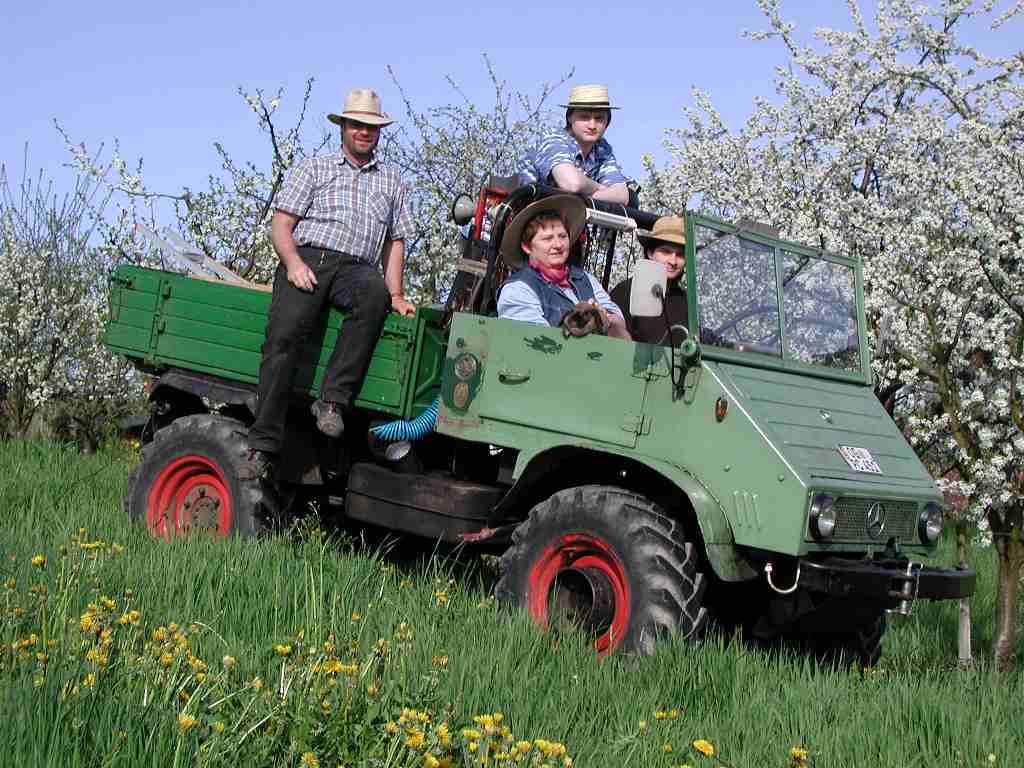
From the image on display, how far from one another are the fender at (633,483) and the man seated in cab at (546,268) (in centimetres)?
74

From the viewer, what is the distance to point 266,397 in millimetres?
7566

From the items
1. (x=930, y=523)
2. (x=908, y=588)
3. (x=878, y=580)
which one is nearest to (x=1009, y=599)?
(x=930, y=523)

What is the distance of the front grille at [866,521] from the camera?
6.00 meters

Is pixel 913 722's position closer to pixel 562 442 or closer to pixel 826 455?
pixel 826 455

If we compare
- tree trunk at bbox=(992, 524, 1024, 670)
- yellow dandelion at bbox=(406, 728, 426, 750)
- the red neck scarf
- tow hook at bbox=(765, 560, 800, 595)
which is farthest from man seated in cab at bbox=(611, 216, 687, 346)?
yellow dandelion at bbox=(406, 728, 426, 750)

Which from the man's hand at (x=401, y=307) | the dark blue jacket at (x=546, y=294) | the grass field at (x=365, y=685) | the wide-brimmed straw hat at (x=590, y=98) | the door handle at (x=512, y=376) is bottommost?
the grass field at (x=365, y=685)

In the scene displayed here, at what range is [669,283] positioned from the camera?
7785mm

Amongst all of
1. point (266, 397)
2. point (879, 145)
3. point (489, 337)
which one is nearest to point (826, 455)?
point (489, 337)

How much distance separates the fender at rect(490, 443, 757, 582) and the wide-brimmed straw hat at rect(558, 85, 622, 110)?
2.19 meters

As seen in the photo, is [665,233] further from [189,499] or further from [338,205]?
[189,499]

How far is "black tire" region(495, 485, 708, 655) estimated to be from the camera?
5984mm

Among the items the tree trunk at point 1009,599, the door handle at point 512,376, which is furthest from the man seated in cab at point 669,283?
the tree trunk at point 1009,599

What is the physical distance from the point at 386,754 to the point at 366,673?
712 mm

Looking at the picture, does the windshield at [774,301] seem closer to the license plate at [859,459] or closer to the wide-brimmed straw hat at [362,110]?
the license plate at [859,459]
